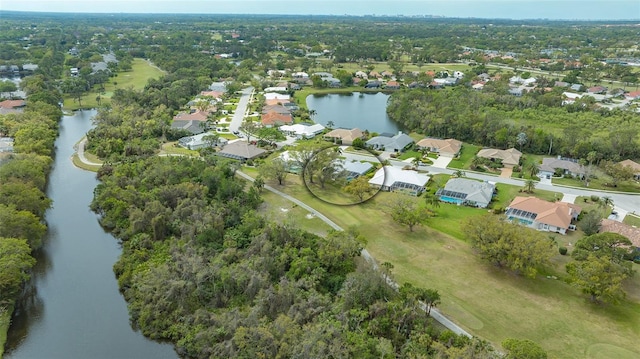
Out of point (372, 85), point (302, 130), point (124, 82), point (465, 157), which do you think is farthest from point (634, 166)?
point (124, 82)

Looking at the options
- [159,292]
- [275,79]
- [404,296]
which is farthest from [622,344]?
[275,79]

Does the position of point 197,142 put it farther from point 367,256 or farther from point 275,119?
point 367,256

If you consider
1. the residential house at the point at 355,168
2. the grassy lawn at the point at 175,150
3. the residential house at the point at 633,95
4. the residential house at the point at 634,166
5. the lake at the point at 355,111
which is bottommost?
the grassy lawn at the point at 175,150

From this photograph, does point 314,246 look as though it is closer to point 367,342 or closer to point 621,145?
point 367,342

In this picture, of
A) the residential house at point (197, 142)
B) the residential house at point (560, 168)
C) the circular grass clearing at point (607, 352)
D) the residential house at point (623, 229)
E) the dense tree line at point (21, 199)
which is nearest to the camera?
the circular grass clearing at point (607, 352)

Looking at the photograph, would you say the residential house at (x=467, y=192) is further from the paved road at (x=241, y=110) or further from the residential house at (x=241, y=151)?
the paved road at (x=241, y=110)

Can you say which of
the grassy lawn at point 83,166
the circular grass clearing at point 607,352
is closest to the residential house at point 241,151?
the grassy lawn at point 83,166

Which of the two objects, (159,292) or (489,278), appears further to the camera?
(489,278)
